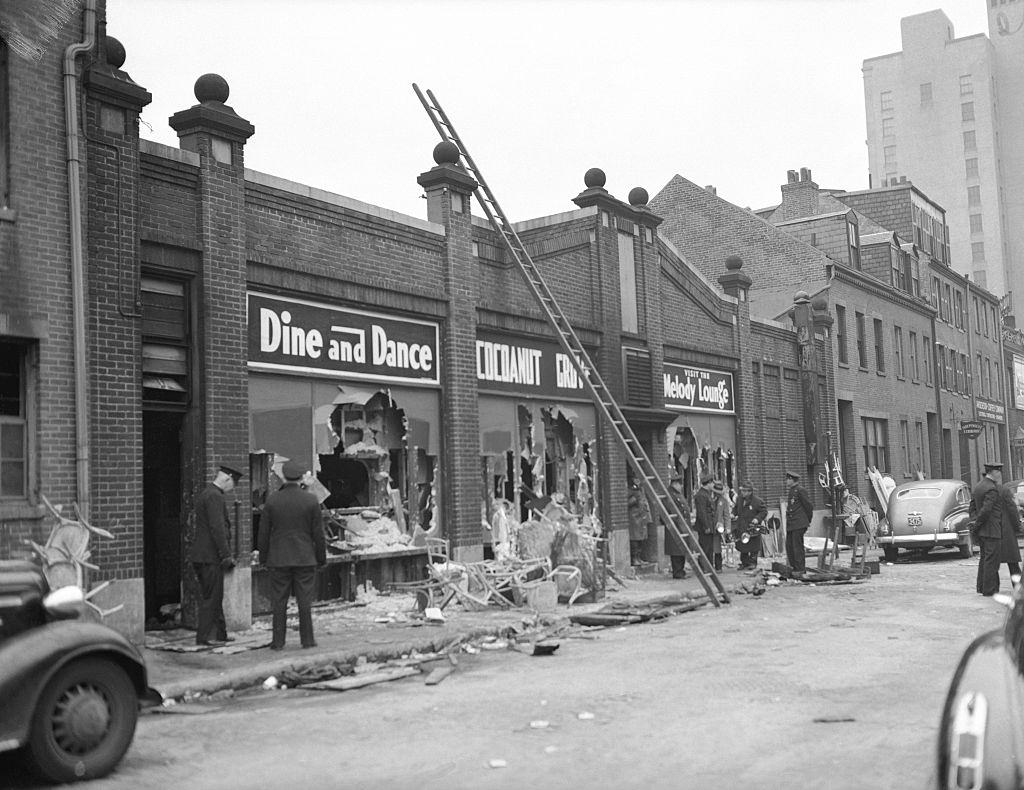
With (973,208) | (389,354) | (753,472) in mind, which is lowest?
(753,472)

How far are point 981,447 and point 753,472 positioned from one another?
1017 inches

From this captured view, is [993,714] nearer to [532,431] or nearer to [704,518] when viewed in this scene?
[532,431]

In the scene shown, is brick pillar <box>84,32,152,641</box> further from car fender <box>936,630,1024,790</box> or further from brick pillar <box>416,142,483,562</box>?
car fender <box>936,630,1024,790</box>

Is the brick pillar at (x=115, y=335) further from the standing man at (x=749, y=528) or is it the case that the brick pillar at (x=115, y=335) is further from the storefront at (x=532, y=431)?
the standing man at (x=749, y=528)

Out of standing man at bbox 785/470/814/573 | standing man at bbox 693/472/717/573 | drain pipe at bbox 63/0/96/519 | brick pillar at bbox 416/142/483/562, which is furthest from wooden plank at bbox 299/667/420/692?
standing man at bbox 785/470/814/573

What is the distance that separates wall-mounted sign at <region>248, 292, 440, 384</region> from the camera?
42.9 ft

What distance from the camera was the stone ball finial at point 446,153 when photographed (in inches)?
640

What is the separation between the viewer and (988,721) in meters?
3.69

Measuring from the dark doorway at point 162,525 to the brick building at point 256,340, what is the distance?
0.03m

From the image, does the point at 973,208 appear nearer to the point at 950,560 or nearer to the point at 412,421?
the point at 950,560

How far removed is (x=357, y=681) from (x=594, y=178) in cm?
1299

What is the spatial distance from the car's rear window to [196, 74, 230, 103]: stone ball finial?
16880 millimetres

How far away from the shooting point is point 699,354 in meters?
23.0

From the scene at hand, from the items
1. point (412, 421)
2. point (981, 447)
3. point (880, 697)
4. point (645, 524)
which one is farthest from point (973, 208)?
point (880, 697)
